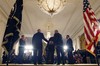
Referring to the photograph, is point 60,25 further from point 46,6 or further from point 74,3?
point 46,6

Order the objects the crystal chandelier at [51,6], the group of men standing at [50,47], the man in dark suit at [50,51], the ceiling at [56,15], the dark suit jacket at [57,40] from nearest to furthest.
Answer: the group of men standing at [50,47], the dark suit jacket at [57,40], the man in dark suit at [50,51], the crystal chandelier at [51,6], the ceiling at [56,15]

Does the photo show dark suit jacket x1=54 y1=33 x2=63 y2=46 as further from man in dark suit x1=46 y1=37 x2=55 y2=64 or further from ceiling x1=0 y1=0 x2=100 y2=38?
ceiling x1=0 y1=0 x2=100 y2=38

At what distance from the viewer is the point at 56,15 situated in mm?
15766

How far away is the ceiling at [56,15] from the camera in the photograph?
13023mm

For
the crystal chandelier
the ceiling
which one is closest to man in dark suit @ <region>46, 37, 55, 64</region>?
the crystal chandelier

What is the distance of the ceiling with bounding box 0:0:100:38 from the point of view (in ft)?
42.7

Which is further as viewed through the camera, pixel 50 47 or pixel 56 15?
pixel 56 15

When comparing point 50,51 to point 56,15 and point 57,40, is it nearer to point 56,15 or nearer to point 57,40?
point 57,40

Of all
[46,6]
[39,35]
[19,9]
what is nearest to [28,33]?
[46,6]

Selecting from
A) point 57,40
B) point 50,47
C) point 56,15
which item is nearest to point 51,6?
point 57,40

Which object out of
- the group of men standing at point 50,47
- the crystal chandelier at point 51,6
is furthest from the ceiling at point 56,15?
the group of men standing at point 50,47

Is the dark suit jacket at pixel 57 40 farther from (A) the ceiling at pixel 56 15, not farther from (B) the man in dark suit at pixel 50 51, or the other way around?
(A) the ceiling at pixel 56 15

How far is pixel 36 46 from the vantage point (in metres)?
8.37

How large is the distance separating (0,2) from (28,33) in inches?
429
